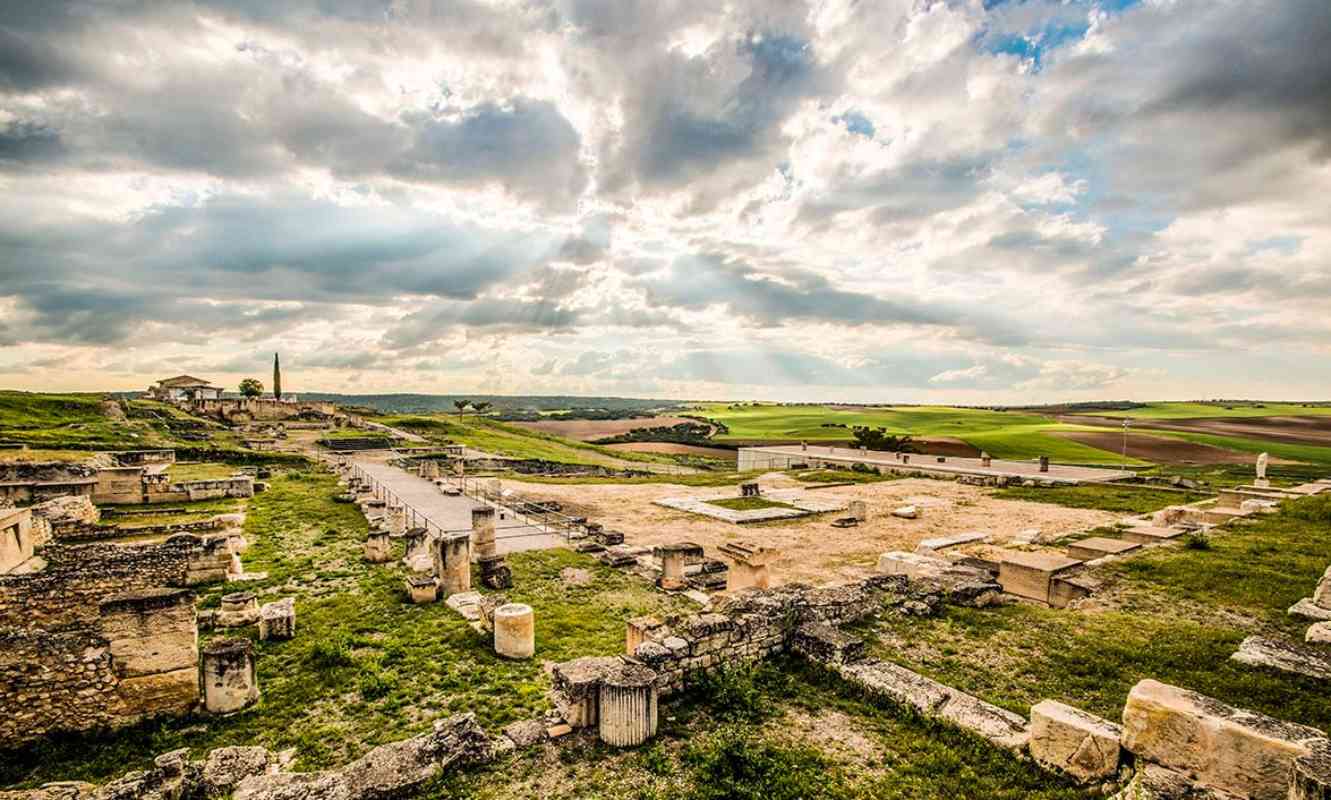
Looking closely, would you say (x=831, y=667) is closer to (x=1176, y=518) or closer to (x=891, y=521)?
(x=891, y=521)

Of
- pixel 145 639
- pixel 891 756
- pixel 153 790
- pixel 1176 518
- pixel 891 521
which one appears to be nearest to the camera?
pixel 153 790

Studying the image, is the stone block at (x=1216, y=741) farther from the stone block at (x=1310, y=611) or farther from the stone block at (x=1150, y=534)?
the stone block at (x=1150, y=534)

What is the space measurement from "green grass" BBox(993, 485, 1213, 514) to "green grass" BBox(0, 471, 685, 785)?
19101 mm

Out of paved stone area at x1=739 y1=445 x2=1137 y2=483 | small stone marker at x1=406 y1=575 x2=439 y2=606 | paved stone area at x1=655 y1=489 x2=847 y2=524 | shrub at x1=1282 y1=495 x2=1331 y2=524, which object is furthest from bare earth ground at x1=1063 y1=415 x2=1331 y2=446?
small stone marker at x1=406 y1=575 x2=439 y2=606

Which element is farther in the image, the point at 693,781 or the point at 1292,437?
the point at 1292,437

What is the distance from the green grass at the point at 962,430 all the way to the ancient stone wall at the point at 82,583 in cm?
4912

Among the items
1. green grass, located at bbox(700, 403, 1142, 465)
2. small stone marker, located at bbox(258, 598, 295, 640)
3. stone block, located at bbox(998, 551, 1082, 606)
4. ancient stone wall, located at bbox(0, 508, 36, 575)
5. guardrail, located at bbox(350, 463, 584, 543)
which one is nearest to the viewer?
small stone marker, located at bbox(258, 598, 295, 640)

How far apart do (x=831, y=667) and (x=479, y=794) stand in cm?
448

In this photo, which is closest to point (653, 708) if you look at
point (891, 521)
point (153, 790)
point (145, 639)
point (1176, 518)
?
point (153, 790)

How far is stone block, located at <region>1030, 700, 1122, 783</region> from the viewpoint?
5.07 meters

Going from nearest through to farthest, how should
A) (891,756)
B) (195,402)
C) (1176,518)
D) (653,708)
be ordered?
(891,756)
(653,708)
(1176,518)
(195,402)

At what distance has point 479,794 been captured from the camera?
523cm

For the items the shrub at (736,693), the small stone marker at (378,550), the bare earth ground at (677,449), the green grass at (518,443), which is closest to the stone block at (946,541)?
the shrub at (736,693)

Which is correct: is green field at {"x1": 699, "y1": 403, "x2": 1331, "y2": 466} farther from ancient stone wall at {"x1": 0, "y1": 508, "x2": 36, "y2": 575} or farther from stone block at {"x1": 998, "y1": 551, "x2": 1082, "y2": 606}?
ancient stone wall at {"x1": 0, "y1": 508, "x2": 36, "y2": 575}
